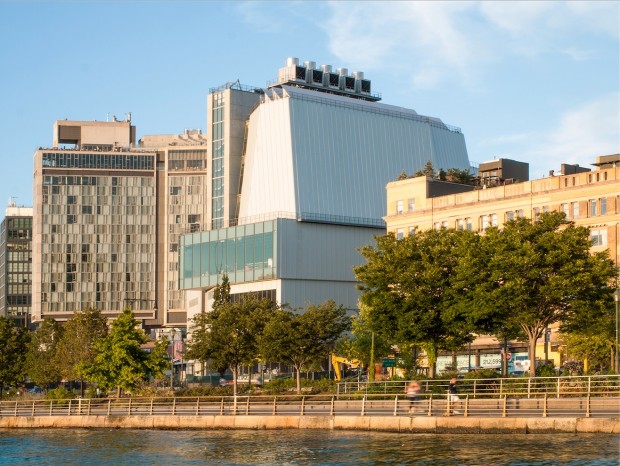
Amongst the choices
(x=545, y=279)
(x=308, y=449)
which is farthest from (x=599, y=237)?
(x=308, y=449)

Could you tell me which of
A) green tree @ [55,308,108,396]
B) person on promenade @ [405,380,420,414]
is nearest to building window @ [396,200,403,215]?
green tree @ [55,308,108,396]

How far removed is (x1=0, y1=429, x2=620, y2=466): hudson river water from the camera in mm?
46344

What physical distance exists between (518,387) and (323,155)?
322ft

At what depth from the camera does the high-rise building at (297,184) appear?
6093 inches

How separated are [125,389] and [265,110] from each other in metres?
72.6

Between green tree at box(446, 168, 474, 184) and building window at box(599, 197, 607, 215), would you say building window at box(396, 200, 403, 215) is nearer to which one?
green tree at box(446, 168, 474, 184)

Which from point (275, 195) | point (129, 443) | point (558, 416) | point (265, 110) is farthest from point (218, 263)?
point (558, 416)

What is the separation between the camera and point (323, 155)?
6407 inches

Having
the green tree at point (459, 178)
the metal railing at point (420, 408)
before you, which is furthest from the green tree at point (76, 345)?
the green tree at point (459, 178)

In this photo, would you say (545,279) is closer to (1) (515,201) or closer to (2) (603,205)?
(2) (603,205)

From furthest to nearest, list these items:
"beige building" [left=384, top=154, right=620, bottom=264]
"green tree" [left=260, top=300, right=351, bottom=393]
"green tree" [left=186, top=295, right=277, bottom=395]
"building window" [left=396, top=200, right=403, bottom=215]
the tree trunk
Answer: "building window" [left=396, top=200, right=403, bottom=215] < "green tree" [left=186, top=295, right=277, bottom=395] < "beige building" [left=384, top=154, right=620, bottom=264] < "green tree" [left=260, top=300, right=351, bottom=393] < the tree trunk

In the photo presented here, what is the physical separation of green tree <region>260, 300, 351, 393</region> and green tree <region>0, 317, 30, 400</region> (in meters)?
38.2

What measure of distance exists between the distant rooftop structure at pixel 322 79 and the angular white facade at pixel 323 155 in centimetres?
993

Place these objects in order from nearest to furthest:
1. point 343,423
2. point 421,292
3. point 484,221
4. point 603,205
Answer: point 343,423
point 421,292
point 603,205
point 484,221
